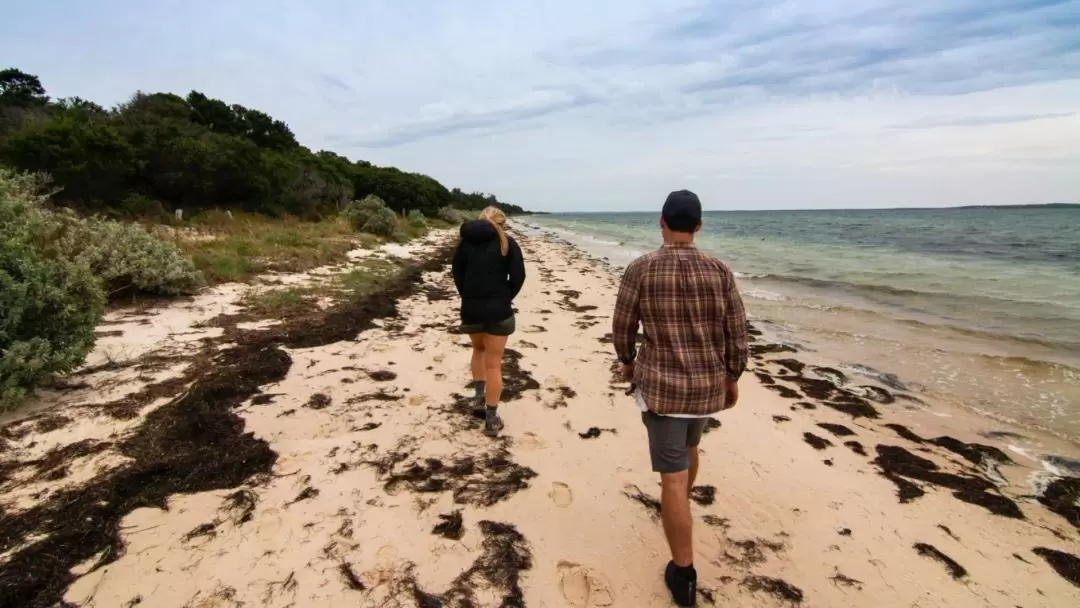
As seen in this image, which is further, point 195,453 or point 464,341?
point 464,341

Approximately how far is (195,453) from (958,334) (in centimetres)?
1155

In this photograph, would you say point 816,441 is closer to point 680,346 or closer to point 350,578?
point 680,346

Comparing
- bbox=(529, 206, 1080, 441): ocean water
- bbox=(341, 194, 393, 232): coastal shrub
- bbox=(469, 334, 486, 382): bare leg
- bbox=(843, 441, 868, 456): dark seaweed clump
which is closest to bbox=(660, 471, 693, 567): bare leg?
bbox=(469, 334, 486, 382): bare leg

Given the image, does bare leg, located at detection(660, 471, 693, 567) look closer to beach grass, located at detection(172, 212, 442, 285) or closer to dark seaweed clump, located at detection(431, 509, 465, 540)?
dark seaweed clump, located at detection(431, 509, 465, 540)

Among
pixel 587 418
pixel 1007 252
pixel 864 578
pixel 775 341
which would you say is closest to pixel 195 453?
pixel 587 418

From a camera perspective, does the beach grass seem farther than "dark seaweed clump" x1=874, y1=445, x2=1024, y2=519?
Yes

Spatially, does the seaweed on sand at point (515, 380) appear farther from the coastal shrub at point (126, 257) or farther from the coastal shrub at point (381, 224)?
the coastal shrub at point (381, 224)

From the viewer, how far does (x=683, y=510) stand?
2.39 meters

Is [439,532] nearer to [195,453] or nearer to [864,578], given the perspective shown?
[195,453]

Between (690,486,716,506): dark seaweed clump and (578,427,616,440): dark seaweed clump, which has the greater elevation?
(578,427,616,440): dark seaweed clump

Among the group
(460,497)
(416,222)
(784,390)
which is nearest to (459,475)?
(460,497)

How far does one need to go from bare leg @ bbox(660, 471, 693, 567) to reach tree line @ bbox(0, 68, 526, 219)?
1251 centimetres

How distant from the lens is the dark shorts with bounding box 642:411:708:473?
2361 millimetres

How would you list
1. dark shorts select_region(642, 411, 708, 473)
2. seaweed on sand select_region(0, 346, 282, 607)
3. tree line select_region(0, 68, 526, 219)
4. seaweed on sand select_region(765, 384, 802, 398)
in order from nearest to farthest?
seaweed on sand select_region(0, 346, 282, 607)
dark shorts select_region(642, 411, 708, 473)
seaweed on sand select_region(765, 384, 802, 398)
tree line select_region(0, 68, 526, 219)
